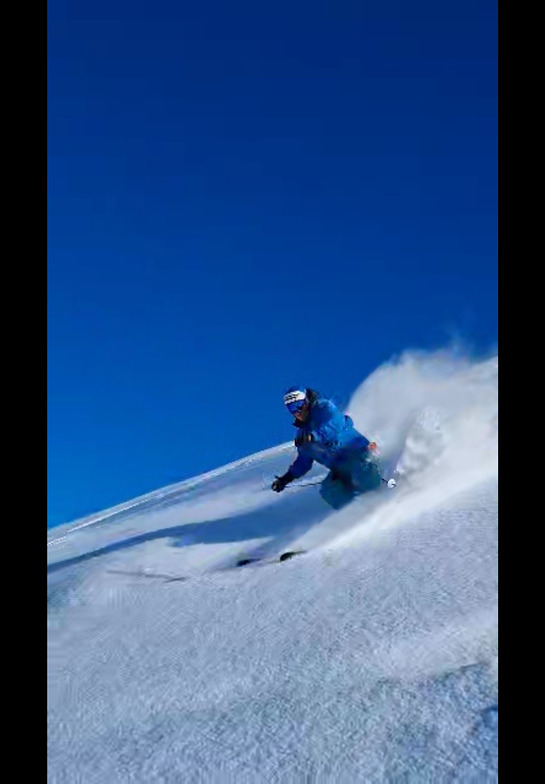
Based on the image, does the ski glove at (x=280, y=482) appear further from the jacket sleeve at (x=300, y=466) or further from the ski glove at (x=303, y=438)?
the ski glove at (x=303, y=438)

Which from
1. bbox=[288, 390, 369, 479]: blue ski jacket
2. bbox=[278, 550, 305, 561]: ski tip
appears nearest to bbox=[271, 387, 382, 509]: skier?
bbox=[288, 390, 369, 479]: blue ski jacket

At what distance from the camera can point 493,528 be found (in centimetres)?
511

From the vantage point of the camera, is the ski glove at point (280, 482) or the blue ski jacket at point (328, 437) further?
the ski glove at point (280, 482)

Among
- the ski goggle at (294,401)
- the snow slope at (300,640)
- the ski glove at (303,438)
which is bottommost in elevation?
the snow slope at (300,640)

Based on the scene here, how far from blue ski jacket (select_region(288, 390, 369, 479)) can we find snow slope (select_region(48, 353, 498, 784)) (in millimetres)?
486

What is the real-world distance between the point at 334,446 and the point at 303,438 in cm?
31

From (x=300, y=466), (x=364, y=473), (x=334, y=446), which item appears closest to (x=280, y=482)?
(x=300, y=466)

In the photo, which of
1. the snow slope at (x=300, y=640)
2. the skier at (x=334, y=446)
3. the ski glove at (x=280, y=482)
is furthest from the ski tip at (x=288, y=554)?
the ski glove at (x=280, y=482)

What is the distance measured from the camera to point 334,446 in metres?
7.10

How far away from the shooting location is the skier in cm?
707

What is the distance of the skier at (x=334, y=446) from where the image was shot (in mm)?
7070

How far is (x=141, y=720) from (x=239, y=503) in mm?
4994
